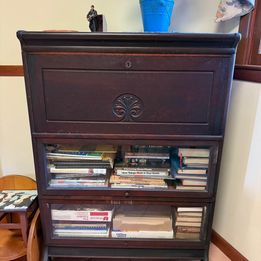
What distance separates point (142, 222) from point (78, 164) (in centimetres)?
45

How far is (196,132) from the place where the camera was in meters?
1.00

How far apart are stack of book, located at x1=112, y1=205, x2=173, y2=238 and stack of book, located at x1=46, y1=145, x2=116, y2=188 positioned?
0.24 meters

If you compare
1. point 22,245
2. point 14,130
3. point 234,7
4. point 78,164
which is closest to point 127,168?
point 78,164

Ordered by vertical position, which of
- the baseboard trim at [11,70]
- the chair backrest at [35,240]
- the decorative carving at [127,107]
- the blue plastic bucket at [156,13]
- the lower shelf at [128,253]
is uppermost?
the blue plastic bucket at [156,13]

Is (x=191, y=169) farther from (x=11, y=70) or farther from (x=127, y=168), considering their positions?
(x=11, y=70)

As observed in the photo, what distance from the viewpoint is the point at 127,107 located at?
0.98 m

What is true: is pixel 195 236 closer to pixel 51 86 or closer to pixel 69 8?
pixel 51 86

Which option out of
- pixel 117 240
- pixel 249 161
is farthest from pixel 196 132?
pixel 117 240

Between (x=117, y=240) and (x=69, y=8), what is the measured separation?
1.21 meters

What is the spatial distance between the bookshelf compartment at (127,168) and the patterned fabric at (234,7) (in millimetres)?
630

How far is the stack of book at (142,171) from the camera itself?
3.72 ft

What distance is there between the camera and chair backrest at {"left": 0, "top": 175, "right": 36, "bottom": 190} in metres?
1.43

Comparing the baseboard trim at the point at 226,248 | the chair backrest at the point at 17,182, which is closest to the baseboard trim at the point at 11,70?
the chair backrest at the point at 17,182

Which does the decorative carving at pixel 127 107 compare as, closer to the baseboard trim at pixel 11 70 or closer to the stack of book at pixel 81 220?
the stack of book at pixel 81 220
